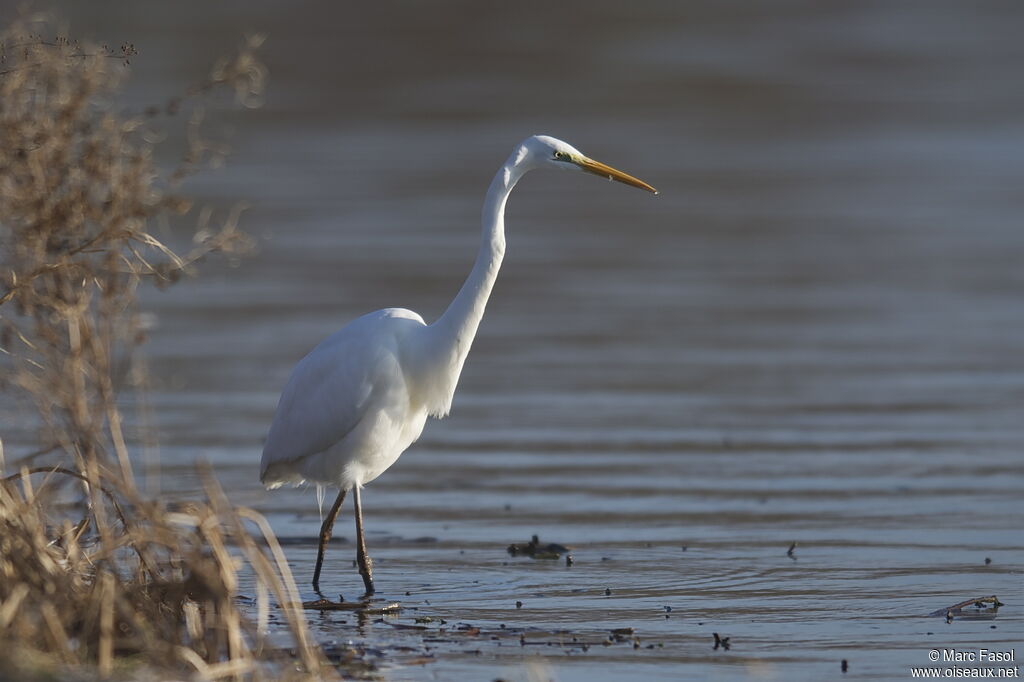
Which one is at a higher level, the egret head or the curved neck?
the egret head

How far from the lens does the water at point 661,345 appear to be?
21.5 feet

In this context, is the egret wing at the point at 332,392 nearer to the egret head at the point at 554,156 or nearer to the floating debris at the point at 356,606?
the floating debris at the point at 356,606

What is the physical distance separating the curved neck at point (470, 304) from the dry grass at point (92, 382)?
1.67m

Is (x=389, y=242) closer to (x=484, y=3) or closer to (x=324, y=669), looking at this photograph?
(x=324, y=669)

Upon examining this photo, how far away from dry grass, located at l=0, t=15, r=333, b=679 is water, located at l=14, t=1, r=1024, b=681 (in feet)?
1.69

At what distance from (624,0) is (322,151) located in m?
14.2

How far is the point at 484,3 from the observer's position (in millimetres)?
35750

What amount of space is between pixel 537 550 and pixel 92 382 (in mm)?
2700

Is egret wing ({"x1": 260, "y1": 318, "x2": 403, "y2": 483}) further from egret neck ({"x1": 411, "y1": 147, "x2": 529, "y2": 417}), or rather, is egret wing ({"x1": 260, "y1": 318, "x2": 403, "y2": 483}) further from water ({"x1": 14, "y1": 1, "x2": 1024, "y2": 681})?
water ({"x1": 14, "y1": 1, "x2": 1024, "y2": 681})

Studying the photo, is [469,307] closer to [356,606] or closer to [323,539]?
[323,539]

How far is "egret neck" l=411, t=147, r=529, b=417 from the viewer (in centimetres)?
704

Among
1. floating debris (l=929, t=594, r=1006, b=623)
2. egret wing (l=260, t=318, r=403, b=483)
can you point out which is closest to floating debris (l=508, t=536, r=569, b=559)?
egret wing (l=260, t=318, r=403, b=483)

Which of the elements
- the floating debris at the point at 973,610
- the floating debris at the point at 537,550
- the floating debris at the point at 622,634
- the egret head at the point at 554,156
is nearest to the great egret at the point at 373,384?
the egret head at the point at 554,156

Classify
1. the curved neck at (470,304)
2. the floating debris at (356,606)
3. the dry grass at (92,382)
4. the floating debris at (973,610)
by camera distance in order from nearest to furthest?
the dry grass at (92,382), the floating debris at (973,610), the floating debris at (356,606), the curved neck at (470,304)
